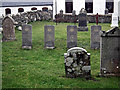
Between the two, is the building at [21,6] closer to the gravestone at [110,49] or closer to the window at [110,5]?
the window at [110,5]

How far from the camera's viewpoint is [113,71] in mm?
8953

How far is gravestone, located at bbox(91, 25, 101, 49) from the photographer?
45.8 ft

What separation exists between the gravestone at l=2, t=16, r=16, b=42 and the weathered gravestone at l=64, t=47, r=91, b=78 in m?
7.62

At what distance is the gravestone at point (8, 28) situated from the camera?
50.8 ft

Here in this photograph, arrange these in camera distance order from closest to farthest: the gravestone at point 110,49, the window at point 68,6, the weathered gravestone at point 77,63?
the weathered gravestone at point 77,63, the gravestone at point 110,49, the window at point 68,6

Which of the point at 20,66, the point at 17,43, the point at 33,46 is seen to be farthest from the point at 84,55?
the point at 17,43

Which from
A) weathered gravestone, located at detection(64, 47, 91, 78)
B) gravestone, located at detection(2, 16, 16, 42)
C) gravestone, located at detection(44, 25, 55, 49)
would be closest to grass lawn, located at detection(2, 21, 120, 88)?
weathered gravestone, located at detection(64, 47, 91, 78)

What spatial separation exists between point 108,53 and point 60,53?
14.9ft

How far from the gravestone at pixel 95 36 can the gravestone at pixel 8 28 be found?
A: 476cm

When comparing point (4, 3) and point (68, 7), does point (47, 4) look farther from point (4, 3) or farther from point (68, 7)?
point (68, 7)

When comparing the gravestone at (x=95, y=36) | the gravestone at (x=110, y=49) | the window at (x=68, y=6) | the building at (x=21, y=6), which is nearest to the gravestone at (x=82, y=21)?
the gravestone at (x=95, y=36)

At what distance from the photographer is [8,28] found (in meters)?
15.7

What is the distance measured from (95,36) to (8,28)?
519 cm

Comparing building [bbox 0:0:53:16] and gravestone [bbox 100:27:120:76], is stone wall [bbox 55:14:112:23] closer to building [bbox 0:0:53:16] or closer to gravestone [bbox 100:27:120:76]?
building [bbox 0:0:53:16]
